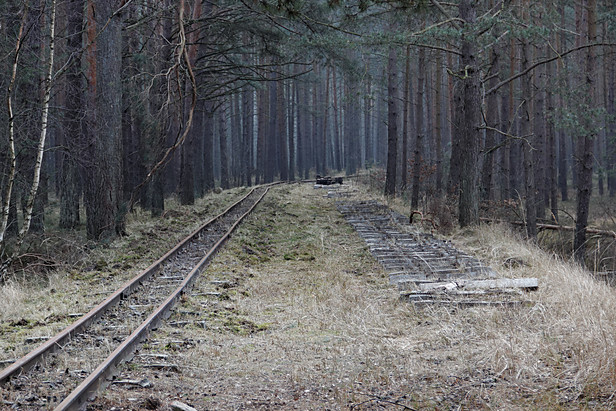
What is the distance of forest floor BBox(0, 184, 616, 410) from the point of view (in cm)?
462

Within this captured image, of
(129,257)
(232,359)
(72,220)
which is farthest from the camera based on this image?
(72,220)

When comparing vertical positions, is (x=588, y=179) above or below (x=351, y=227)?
above

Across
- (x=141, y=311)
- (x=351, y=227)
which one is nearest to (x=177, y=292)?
(x=141, y=311)

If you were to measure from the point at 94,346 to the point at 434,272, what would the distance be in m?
5.21

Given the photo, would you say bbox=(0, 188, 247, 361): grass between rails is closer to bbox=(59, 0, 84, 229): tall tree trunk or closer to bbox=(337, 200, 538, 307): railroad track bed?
bbox=(59, 0, 84, 229): tall tree trunk

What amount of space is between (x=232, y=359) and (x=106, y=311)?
2.25m

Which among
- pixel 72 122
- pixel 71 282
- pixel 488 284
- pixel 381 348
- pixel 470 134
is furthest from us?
pixel 72 122

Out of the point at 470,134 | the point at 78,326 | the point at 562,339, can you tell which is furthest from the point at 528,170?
the point at 78,326

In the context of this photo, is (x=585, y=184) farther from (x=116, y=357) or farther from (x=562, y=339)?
(x=116, y=357)

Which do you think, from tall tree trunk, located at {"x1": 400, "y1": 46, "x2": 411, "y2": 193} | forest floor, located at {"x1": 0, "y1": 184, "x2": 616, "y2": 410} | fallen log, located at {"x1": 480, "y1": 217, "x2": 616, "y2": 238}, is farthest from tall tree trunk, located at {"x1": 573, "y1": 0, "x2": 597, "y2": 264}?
tall tree trunk, located at {"x1": 400, "y1": 46, "x2": 411, "y2": 193}

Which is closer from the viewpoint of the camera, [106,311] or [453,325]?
[453,325]

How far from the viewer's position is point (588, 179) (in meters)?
14.0

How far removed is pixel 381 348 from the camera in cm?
592

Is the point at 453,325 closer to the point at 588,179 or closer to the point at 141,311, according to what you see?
the point at 141,311
